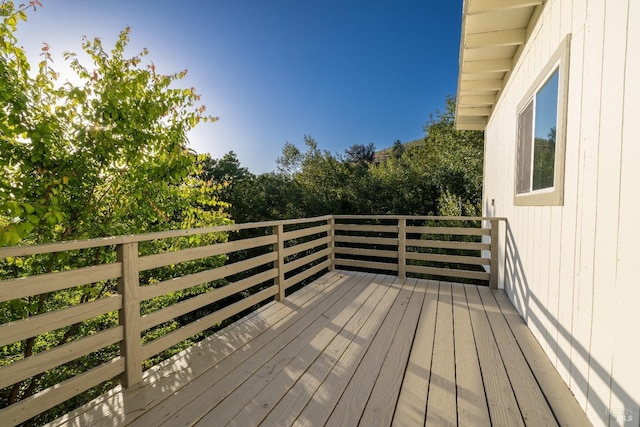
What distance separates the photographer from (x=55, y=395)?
4.73 ft

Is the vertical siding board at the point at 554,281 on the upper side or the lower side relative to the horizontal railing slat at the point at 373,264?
upper

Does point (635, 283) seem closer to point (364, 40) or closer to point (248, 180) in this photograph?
point (364, 40)

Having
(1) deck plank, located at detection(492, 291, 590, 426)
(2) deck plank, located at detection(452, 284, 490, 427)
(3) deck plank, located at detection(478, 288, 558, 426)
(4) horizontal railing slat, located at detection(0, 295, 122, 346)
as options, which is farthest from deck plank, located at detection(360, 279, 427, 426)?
(4) horizontal railing slat, located at detection(0, 295, 122, 346)

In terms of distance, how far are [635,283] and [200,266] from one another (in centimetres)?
613

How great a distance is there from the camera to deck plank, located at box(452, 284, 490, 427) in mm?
1463

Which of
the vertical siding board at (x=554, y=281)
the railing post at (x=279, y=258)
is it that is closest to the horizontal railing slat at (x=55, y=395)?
the railing post at (x=279, y=258)

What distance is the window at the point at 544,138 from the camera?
183 cm

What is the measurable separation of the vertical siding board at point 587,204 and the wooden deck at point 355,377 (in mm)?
238

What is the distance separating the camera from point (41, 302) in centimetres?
345

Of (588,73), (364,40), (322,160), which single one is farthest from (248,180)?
(588,73)

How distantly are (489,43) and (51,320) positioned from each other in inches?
165

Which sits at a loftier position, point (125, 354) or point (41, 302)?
point (125, 354)

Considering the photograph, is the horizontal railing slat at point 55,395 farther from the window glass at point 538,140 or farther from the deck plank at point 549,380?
the window glass at point 538,140

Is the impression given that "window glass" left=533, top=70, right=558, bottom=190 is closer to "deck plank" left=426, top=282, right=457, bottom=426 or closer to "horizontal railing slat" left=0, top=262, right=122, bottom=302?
"deck plank" left=426, top=282, right=457, bottom=426
